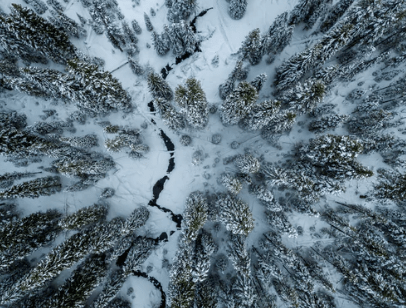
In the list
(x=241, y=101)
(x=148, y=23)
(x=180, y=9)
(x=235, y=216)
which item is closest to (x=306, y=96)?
(x=241, y=101)

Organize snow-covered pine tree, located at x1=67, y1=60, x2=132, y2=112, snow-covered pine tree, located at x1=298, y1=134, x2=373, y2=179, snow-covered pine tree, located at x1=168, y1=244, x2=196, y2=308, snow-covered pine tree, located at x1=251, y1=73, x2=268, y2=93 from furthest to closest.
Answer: snow-covered pine tree, located at x1=251, y1=73, x2=268, y2=93 → snow-covered pine tree, located at x1=67, y1=60, x2=132, y2=112 → snow-covered pine tree, located at x1=298, y1=134, x2=373, y2=179 → snow-covered pine tree, located at x1=168, y1=244, x2=196, y2=308

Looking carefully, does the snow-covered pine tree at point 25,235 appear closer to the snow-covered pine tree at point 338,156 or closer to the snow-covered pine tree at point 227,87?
the snow-covered pine tree at point 227,87

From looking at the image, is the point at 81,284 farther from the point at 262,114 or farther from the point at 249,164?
the point at 262,114

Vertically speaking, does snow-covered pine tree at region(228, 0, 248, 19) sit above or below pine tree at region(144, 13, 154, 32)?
below

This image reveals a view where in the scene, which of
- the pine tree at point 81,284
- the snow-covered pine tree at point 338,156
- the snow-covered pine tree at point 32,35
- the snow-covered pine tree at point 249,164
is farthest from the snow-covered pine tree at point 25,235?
the snow-covered pine tree at point 338,156

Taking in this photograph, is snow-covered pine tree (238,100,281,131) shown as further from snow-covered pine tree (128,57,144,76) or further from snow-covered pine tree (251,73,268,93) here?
snow-covered pine tree (128,57,144,76)

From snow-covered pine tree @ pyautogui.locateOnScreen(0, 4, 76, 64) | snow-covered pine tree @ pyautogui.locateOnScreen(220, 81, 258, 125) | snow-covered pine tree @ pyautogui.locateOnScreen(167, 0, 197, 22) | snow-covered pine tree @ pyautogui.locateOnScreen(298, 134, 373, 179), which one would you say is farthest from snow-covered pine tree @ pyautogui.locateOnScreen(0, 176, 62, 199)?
snow-covered pine tree @ pyautogui.locateOnScreen(298, 134, 373, 179)

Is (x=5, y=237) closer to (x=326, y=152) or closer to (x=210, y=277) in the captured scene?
(x=210, y=277)
